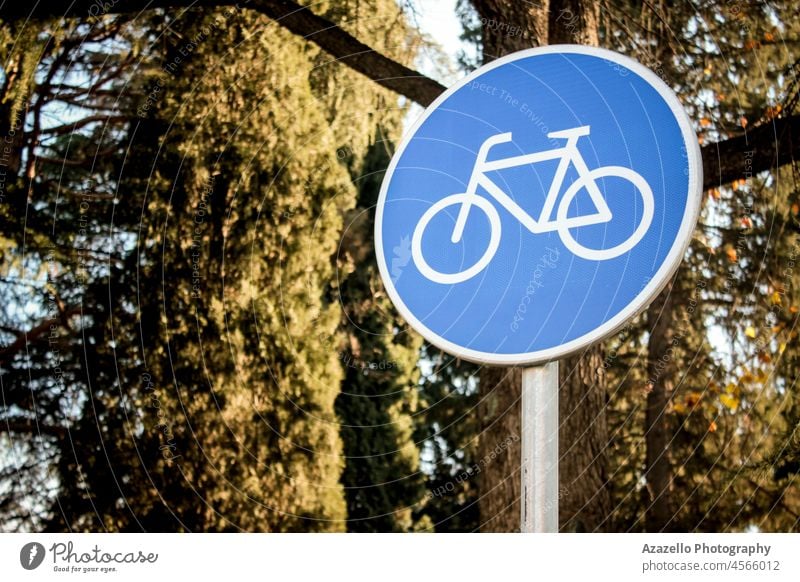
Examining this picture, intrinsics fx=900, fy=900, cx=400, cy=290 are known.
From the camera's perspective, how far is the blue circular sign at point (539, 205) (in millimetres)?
1675

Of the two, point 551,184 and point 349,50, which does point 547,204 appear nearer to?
point 551,184

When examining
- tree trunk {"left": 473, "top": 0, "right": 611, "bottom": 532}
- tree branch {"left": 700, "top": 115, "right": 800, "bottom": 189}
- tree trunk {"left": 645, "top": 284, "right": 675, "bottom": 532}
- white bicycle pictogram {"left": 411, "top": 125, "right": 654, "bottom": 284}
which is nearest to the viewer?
white bicycle pictogram {"left": 411, "top": 125, "right": 654, "bottom": 284}

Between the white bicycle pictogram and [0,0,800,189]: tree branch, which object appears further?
[0,0,800,189]: tree branch

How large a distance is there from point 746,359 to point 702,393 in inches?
18.2

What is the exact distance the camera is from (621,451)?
26.1 feet

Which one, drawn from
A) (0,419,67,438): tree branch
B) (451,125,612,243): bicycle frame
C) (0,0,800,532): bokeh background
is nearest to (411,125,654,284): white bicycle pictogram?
(451,125,612,243): bicycle frame

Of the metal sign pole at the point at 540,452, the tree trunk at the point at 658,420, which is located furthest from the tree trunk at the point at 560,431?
the metal sign pole at the point at 540,452

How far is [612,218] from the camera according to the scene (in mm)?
1729

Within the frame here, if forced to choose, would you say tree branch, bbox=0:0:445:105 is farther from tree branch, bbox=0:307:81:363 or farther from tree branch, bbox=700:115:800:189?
tree branch, bbox=0:307:81:363

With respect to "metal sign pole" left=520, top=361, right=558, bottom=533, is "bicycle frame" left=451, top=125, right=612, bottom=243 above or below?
above

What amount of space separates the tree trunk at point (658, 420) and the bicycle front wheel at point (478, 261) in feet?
18.9

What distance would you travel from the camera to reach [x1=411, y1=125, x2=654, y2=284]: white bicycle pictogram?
5.60 ft

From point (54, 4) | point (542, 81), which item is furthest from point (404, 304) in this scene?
point (54, 4)

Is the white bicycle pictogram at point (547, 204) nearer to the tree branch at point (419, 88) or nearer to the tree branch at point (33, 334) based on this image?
the tree branch at point (419, 88)
